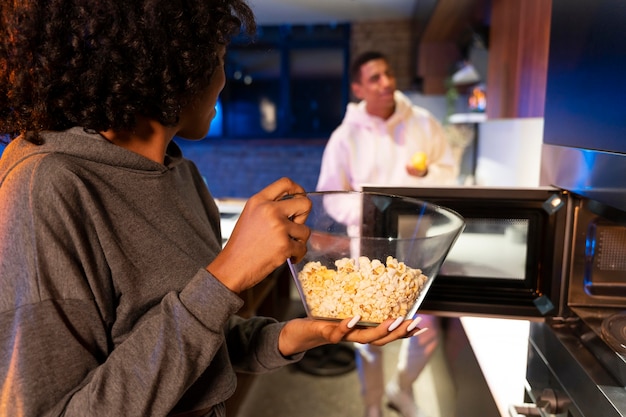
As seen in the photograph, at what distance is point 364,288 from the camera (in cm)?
62

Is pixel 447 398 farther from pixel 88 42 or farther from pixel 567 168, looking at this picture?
pixel 88 42

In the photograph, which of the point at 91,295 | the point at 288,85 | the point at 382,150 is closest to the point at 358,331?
the point at 91,295

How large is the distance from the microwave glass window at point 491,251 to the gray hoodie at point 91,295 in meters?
0.55

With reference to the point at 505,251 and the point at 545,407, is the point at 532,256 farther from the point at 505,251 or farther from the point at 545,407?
the point at 545,407

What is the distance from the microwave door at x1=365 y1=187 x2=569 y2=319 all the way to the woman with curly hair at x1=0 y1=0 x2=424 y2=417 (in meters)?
0.30

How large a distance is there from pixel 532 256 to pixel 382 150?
1500mm

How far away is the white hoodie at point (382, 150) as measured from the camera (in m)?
2.28

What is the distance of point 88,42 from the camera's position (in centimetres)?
57

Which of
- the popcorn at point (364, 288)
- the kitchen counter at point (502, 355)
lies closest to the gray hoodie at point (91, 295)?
the popcorn at point (364, 288)

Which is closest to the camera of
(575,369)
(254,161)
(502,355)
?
(575,369)

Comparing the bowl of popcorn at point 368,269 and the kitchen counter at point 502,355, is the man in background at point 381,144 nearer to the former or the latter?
the kitchen counter at point 502,355

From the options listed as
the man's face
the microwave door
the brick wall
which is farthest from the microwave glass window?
the brick wall

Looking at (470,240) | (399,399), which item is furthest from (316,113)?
(470,240)

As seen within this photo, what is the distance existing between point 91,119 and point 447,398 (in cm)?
120
